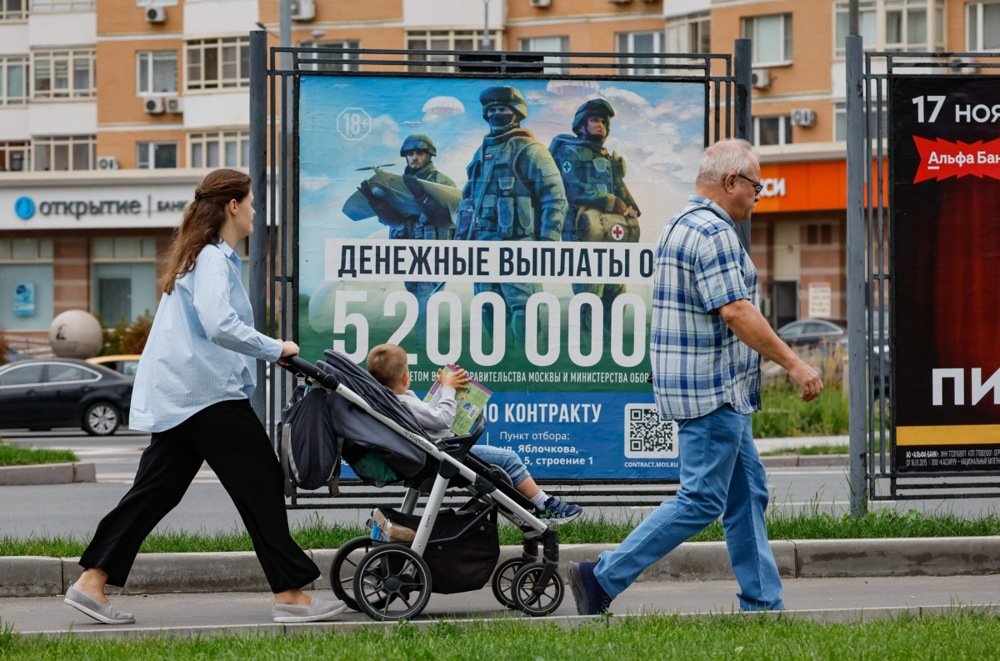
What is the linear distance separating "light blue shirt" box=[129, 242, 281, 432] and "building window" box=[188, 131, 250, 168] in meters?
45.1

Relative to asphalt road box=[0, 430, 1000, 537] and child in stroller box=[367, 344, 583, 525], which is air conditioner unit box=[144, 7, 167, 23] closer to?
asphalt road box=[0, 430, 1000, 537]

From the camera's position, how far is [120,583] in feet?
22.5

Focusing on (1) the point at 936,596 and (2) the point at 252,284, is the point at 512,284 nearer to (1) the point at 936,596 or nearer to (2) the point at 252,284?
(2) the point at 252,284

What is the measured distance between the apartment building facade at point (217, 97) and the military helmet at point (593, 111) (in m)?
35.9

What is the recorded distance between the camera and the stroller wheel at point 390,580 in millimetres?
6828

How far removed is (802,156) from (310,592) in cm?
3855

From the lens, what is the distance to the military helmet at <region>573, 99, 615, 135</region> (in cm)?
899

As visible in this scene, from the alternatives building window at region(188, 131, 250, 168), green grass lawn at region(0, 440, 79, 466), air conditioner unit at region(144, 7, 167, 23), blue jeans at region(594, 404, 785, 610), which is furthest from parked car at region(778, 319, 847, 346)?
blue jeans at region(594, 404, 785, 610)

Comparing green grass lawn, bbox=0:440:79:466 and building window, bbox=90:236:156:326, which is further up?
building window, bbox=90:236:156:326

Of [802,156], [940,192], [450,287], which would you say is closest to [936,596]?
[940,192]

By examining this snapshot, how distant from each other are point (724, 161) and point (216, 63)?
154 feet

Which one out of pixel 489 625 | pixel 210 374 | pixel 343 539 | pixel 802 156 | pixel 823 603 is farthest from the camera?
pixel 802 156

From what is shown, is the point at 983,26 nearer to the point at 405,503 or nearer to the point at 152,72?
the point at 152,72

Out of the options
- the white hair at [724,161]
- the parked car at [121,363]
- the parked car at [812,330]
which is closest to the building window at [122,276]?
the parked car at [121,363]
